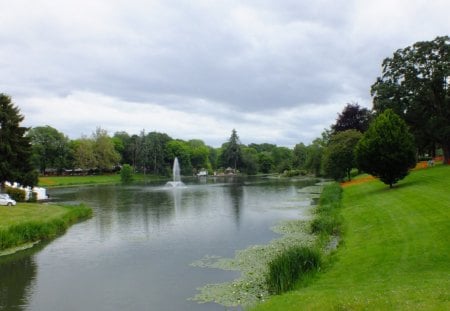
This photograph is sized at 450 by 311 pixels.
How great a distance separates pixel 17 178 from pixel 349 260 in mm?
41187

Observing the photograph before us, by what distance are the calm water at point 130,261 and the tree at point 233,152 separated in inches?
4556

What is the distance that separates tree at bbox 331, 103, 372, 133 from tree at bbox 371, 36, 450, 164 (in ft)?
83.0

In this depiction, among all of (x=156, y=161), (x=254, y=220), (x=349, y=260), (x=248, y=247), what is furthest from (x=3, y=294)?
(x=156, y=161)

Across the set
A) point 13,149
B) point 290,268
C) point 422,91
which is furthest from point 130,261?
point 422,91

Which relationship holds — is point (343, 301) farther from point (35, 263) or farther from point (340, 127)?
point (340, 127)

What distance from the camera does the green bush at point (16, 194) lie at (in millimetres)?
48781

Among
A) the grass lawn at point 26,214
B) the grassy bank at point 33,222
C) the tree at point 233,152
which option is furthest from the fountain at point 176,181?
the grass lawn at point 26,214

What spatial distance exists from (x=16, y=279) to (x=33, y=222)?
10892mm

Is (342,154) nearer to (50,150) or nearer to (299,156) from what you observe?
(299,156)

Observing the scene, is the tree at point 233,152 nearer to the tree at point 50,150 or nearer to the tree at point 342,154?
the tree at point 50,150

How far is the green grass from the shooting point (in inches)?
4023

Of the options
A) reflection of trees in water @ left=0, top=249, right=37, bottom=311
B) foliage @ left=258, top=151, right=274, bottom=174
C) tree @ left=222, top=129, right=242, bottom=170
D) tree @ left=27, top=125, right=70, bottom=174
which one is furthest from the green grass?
reflection of trees in water @ left=0, top=249, right=37, bottom=311

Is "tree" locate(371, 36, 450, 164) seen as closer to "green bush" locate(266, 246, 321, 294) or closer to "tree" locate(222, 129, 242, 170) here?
"green bush" locate(266, 246, 321, 294)

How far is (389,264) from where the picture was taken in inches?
613
